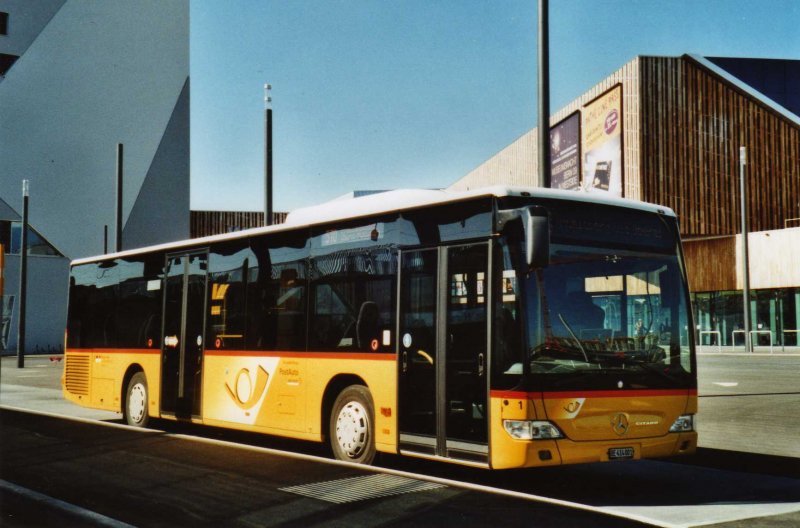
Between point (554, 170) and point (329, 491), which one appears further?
point (554, 170)

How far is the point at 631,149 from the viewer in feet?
137

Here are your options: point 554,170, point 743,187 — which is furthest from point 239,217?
point 743,187

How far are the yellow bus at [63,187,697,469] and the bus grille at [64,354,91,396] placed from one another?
4.89 m

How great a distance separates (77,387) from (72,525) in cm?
972

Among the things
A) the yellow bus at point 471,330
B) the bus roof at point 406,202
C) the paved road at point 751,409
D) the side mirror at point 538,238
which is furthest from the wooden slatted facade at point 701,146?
the side mirror at point 538,238

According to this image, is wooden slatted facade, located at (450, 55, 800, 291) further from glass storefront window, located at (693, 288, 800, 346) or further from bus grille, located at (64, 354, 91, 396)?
bus grille, located at (64, 354, 91, 396)

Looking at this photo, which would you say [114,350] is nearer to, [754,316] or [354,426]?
[354,426]

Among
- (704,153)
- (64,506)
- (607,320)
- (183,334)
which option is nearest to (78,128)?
(704,153)

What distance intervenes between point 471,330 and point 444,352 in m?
0.43

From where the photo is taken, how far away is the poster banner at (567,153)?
154ft

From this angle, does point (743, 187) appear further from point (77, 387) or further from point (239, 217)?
point (239, 217)

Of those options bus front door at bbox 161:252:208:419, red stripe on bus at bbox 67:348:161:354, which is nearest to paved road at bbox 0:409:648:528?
bus front door at bbox 161:252:208:419

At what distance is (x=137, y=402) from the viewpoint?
1457 centimetres

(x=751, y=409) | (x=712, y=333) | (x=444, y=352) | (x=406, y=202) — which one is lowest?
(x=751, y=409)
